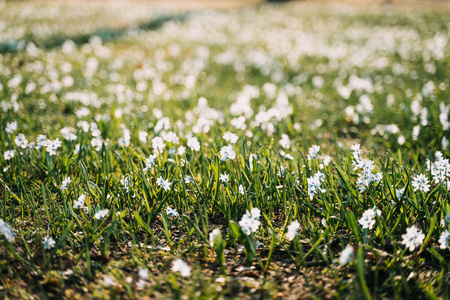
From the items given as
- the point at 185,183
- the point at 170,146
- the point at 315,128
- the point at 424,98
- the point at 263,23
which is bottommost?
the point at 185,183

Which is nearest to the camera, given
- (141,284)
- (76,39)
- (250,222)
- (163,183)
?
(141,284)

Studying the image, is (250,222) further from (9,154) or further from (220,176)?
(9,154)

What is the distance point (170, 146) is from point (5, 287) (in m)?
1.62

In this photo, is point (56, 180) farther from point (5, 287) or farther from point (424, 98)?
point (424, 98)

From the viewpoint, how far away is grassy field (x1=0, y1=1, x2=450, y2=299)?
1746 millimetres

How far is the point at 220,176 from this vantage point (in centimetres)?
231

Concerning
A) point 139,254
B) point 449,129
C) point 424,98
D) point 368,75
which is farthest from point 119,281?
point 368,75

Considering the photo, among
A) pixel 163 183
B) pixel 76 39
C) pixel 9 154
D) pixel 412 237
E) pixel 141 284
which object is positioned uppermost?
pixel 76 39

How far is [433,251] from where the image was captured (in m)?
1.75

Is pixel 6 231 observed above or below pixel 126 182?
below

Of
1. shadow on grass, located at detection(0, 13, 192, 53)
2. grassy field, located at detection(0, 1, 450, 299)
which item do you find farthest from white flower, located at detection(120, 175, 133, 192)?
shadow on grass, located at detection(0, 13, 192, 53)

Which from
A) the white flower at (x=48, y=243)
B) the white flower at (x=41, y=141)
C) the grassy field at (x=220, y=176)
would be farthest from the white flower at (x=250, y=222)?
the white flower at (x=41, y=141)

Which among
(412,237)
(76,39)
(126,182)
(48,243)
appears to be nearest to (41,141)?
(126,182)

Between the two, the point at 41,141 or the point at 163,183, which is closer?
the point at 163,183
